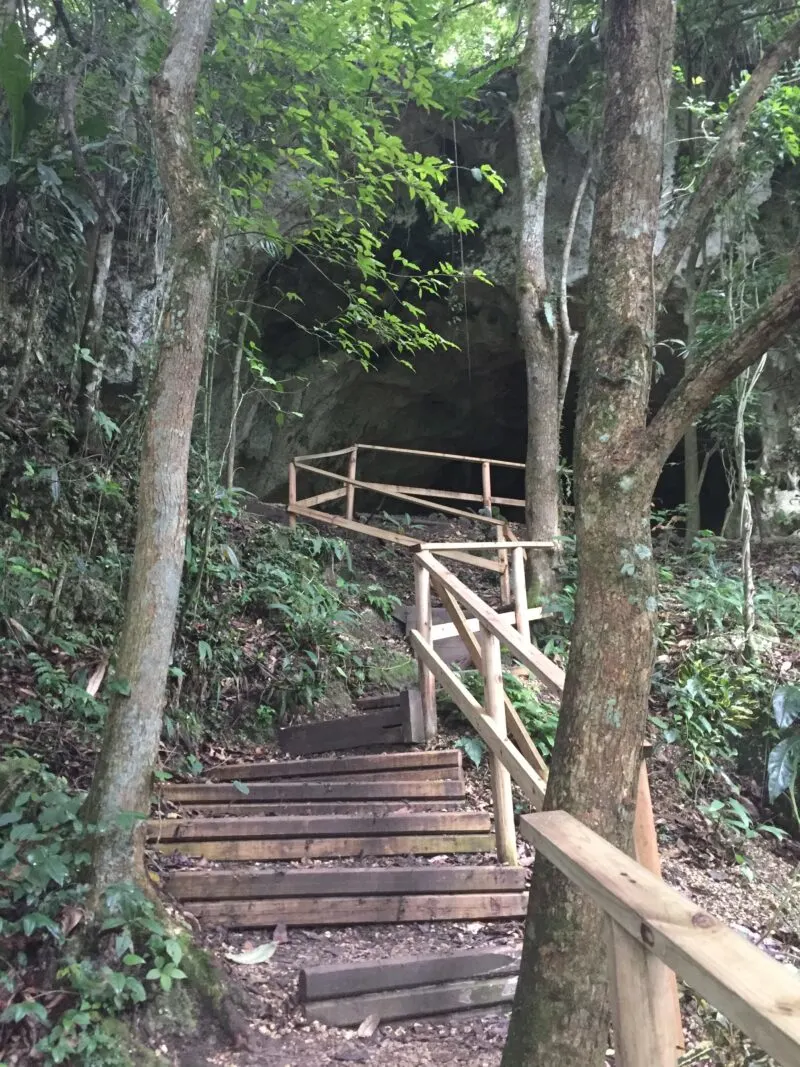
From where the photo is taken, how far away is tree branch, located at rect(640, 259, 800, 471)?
2016 mm

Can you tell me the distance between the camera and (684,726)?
540cm

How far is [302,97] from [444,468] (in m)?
9.65

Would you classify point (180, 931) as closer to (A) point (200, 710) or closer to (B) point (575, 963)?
(B) point (575, 963)

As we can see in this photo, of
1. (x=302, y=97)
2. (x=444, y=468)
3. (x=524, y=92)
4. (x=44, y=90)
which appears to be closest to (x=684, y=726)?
(x=302, y=97)

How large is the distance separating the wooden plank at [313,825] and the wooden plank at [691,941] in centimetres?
217

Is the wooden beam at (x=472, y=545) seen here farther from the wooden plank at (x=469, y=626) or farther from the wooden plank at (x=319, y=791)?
the wooden plank at (x=319, y=791)

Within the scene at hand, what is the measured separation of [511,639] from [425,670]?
1099mm

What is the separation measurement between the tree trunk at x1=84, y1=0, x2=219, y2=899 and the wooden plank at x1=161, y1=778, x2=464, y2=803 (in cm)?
113

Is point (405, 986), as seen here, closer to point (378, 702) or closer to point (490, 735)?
point (490, 735)

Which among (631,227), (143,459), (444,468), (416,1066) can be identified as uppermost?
(444,468)

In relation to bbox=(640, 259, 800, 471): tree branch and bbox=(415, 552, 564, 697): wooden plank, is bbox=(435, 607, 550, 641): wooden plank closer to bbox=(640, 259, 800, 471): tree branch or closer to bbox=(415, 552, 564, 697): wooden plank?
bbox=(415, 552, 564, 697): wooden plank

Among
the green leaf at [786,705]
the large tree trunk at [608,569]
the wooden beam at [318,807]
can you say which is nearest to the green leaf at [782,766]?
the green leaf at [786,705]

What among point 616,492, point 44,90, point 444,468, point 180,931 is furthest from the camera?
point 444,468

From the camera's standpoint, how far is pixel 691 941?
1.18 metres
